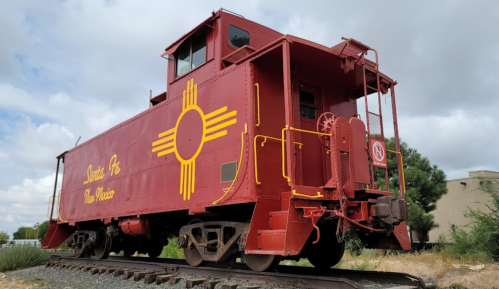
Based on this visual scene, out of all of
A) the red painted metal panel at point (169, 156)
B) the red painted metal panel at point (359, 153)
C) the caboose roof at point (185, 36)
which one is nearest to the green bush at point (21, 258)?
the red painted metal panel at point (169, 156)

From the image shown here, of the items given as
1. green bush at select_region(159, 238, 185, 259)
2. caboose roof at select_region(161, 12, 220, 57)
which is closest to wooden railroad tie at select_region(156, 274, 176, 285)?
caboose roof at select_region(161, 12, 220, 57)

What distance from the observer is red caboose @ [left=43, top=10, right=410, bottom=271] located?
5.87 m

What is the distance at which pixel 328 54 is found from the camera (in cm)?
664

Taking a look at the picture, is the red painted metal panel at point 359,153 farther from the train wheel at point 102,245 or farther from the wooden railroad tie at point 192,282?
the train wheel at point 102,245

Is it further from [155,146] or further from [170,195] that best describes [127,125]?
[170,195]

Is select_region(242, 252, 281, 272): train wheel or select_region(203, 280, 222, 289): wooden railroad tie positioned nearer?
select_region(203, 280, 222, 289): wooden railroad tie

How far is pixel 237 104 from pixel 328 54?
1.73m

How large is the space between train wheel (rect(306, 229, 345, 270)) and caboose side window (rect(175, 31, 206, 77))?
14.2 feet

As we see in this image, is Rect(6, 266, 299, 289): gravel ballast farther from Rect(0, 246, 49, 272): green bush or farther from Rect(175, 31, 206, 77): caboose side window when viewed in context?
Rect(175, 31, 206, 77): caboose side window

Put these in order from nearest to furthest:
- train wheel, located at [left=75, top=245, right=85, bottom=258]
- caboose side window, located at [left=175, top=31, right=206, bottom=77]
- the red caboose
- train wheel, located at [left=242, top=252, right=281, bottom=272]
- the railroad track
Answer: the railroad track
the red caboose
train wheel, located at [left=242, top=252, right=281, bottom=272]
caboose side window, located at [left=175, top=31, right=206, bottom=77]
train wheel, located at [left=75, top=245, right=85, bottom=258]

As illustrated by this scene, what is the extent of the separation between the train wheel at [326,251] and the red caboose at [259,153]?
27 millimetres

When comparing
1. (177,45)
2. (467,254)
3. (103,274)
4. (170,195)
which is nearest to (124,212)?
(103,274)

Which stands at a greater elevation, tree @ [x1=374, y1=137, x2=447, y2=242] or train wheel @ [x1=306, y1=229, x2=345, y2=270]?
tree @ [x1=374, y1=137, x2=447, y2=242]

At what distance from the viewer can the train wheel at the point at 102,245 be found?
1099 cm
